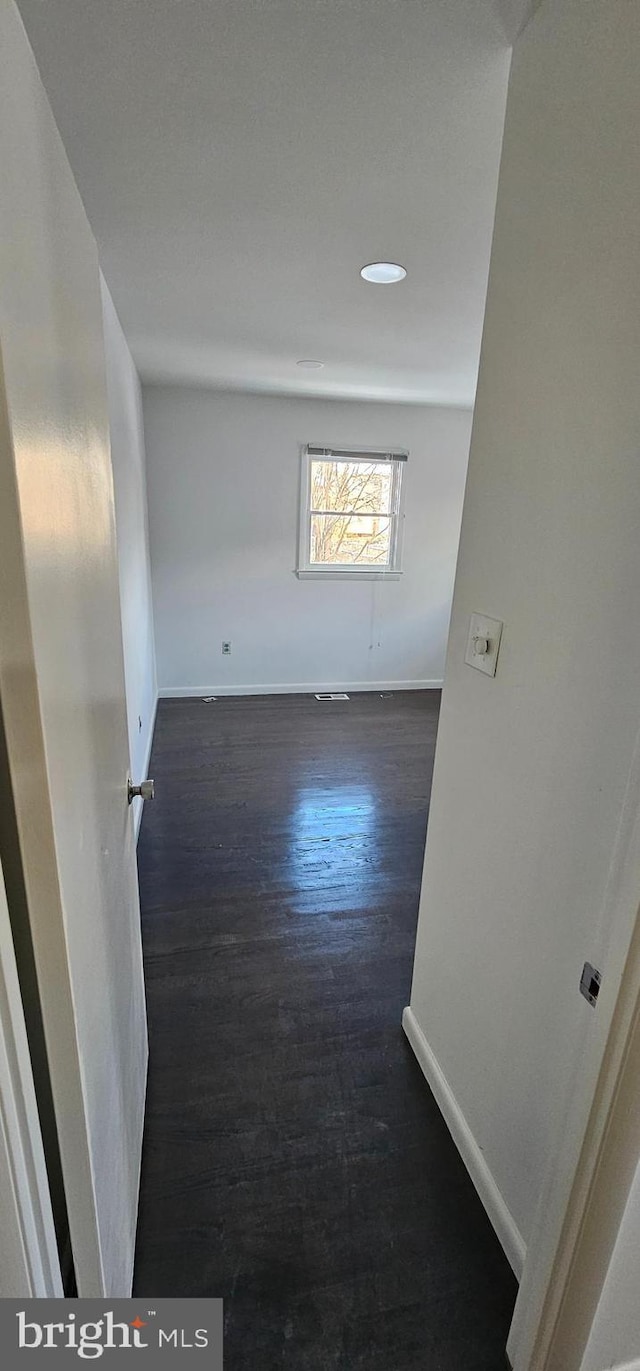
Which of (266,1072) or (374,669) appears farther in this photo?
(374,669)

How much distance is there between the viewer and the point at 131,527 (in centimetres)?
307

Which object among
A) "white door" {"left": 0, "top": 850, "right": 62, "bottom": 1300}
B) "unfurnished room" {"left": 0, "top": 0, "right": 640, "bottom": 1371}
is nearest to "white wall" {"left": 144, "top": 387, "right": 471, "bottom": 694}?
"unfurnished room" {"left": 0, "top": 0, "right": 640, "bottom": 1371}

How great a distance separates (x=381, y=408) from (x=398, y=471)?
493 millimetres

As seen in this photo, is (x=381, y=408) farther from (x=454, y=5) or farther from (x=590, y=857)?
(x=590, y=857)

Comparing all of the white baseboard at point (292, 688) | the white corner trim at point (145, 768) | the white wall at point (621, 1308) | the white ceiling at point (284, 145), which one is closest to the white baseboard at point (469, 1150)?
the white wall at point (621, 1308)

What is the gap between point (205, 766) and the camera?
11.5ft

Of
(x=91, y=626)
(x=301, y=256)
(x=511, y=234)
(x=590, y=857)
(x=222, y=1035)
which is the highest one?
(x=301, y=256)

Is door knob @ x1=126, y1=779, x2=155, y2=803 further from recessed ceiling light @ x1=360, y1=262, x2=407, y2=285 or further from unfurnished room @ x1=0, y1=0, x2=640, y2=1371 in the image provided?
recessed ceiling light @ x1=360, y1=262, x2=407, y2=285

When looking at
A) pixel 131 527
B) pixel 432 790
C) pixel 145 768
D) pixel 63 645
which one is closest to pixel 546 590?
pixel 432 790

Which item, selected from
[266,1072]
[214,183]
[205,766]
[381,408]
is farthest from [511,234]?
[381,408]

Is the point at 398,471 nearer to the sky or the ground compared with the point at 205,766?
→ nearer to the sky

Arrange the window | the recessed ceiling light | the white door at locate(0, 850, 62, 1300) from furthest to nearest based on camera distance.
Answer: the window < the recessed ceiling light < the white door at locate(0, 850, 62, 1300)

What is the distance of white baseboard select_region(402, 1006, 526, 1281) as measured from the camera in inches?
46.8

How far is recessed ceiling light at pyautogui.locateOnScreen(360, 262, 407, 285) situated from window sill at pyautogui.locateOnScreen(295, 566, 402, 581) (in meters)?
A: 2.70
